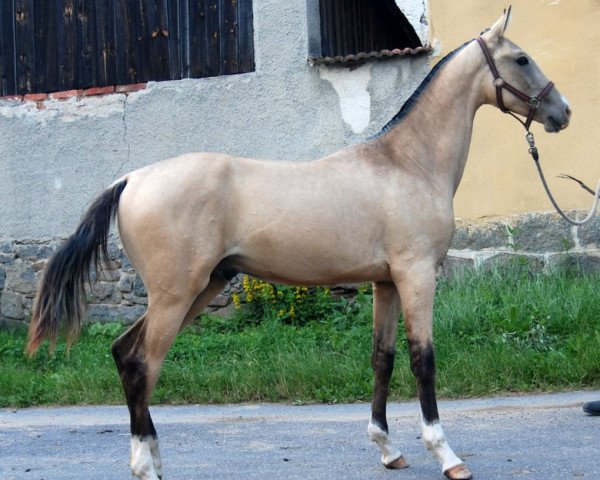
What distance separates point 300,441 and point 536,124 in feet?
14.2

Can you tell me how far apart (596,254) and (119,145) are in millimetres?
5036

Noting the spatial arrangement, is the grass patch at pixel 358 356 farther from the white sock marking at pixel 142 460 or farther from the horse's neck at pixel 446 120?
the white sock marking at pixel 142 460

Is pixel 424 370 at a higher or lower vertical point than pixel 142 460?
higher

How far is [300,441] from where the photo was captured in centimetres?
602

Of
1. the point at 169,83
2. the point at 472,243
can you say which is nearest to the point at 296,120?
the point at 169,83

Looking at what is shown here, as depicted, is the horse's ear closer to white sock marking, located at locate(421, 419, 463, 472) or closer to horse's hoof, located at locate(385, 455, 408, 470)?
white sock marking, located at locate(421, 419, 463, 472)

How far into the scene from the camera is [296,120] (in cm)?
954

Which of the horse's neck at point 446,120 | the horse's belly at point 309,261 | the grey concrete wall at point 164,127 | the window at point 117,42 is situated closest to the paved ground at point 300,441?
the horse's belly at point 309,261

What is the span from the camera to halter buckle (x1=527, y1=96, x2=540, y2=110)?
17.7ft

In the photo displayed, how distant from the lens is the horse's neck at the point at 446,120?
534cm

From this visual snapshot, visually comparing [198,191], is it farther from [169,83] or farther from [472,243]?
[169,83]

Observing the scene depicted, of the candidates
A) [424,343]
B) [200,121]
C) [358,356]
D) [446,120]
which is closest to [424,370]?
[424,343]

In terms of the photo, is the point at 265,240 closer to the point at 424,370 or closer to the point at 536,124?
the point at 424,370

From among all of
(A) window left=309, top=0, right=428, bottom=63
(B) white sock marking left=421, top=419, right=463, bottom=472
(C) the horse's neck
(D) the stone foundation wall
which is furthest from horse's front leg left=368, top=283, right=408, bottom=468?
(A) window left=309, top=0, right=428, bottom=63
